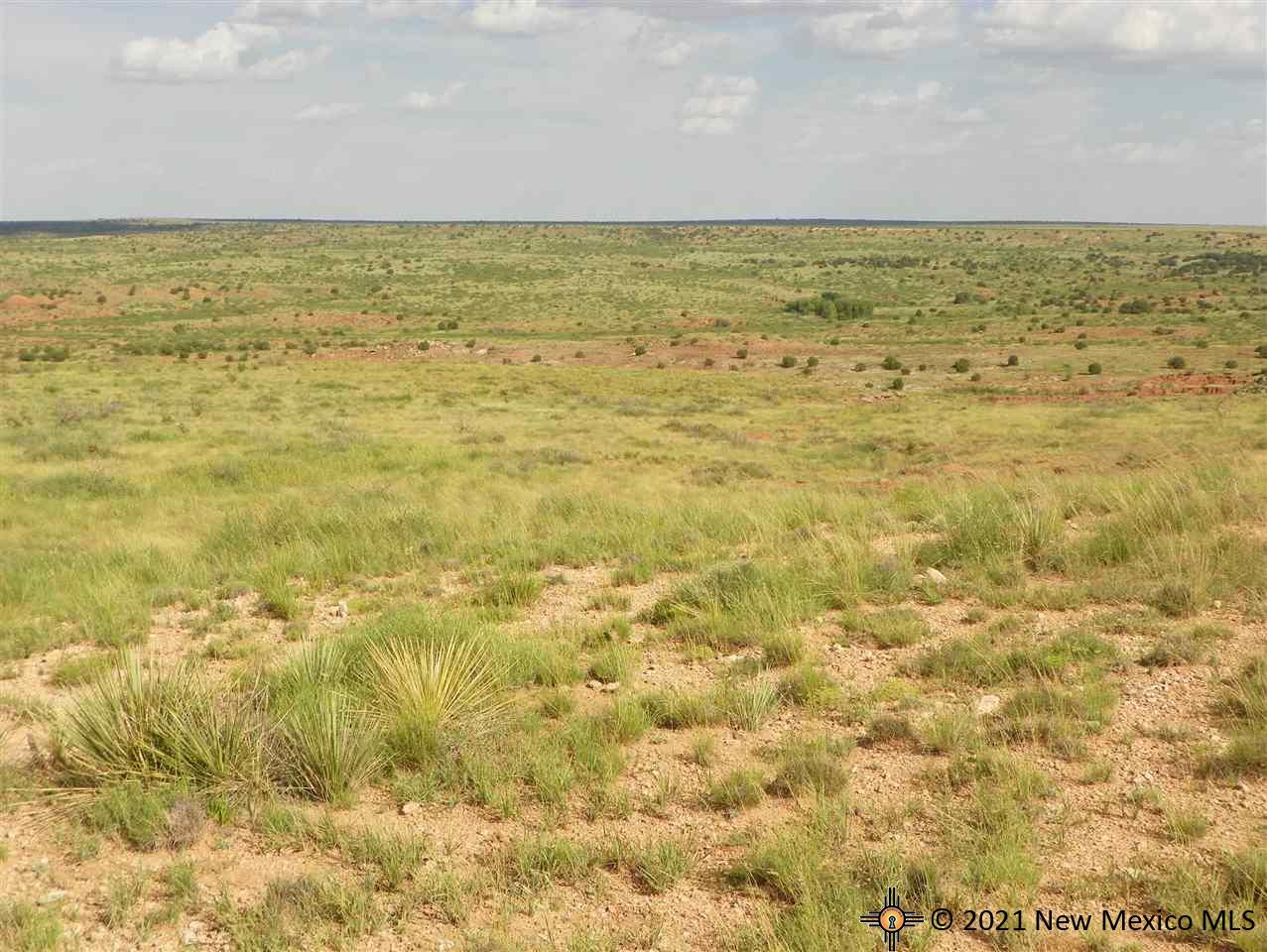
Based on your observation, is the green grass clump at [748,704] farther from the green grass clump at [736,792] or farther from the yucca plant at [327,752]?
the yucca plant at [327,752]

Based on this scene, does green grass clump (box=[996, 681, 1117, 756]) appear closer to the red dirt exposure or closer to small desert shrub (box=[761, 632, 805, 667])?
small desert shrub (box=[761, 632, 805, 667])

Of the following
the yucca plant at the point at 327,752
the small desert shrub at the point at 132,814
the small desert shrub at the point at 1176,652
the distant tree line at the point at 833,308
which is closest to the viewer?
the small desert shrub at the point at 132,814

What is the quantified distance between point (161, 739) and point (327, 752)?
2.91 ft

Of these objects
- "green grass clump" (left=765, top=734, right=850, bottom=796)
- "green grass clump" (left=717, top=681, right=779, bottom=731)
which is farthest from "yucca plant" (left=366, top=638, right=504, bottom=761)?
"green grass clump" (left=765, top=734, right=850, bottom=796)

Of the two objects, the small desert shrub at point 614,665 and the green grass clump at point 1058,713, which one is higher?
the green grass clump at point 1058,713

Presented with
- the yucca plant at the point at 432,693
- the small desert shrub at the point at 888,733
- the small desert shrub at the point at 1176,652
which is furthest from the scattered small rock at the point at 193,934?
the small desert shrub at the point at 1176,652

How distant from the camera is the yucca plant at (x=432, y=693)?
5262 mm

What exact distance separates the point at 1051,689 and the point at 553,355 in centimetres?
4405

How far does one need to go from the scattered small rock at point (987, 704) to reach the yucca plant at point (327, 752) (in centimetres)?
317

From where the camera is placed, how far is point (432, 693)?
17.9 feet

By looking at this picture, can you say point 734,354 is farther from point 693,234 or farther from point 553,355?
point 693,234

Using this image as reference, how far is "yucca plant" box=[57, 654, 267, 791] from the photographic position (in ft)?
16.1

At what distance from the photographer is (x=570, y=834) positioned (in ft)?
15.0

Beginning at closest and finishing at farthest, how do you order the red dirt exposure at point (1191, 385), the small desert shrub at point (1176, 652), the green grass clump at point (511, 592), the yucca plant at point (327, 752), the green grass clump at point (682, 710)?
the yucca plant at point (327, 752) → the green grass clump at point (682, 710) → the small desert shrub at point (1176, 652) → the green grass clump at point (511, 592) → the red dirt exposure at point (1191, 385)
